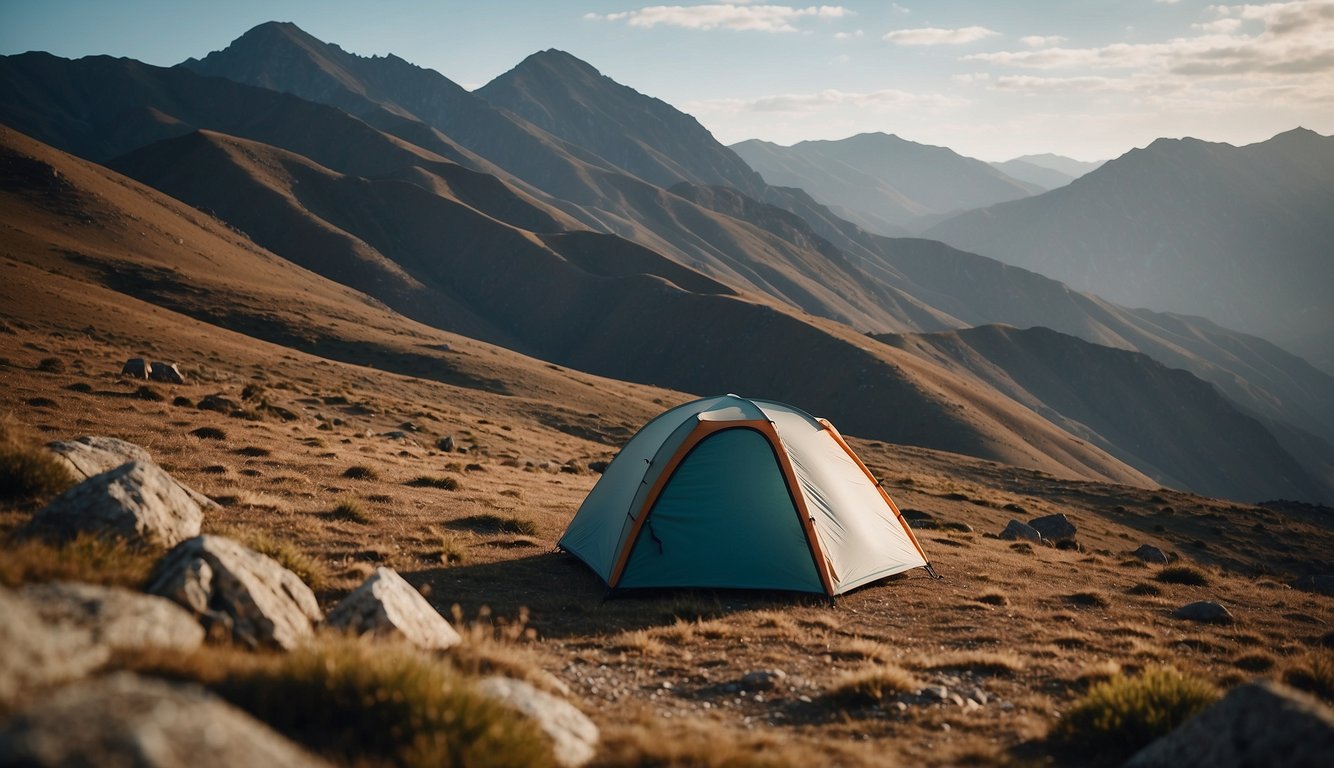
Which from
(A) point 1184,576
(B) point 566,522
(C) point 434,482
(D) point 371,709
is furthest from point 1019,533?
(D) point 371,709

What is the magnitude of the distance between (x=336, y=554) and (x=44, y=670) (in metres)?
8.77

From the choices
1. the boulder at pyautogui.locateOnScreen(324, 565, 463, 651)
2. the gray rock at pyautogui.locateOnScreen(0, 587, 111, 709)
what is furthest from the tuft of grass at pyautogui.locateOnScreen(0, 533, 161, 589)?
the boulder at pyautogui.locateOnScreen(324, 565, 463, 651)

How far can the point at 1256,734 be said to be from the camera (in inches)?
191

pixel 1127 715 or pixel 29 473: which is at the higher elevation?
pixel 1127 715

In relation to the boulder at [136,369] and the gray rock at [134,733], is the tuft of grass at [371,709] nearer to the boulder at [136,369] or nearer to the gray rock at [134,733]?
the gray rock at [134,733]

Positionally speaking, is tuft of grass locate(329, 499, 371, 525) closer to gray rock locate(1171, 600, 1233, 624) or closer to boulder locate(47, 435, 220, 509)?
boulder locate(47, 435, 220, 509)

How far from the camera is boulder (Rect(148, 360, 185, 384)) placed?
2998cm

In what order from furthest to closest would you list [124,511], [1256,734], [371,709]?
[124,511] → [1256,734] → [371,709]

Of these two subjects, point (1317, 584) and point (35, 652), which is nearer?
point (35, 652)

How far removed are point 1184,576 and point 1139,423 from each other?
205846mm

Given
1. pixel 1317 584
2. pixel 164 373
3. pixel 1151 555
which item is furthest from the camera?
pixel 164 373

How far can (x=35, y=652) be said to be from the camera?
397cm

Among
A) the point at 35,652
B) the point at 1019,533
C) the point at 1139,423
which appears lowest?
the point at 1019,533

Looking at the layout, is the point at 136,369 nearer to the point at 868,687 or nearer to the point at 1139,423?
the point at 868,687
